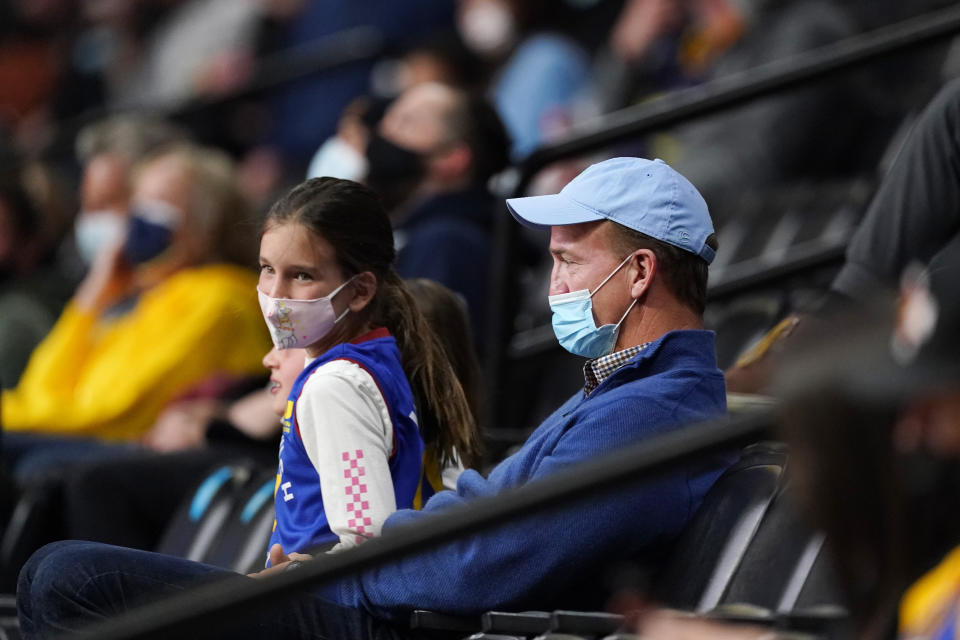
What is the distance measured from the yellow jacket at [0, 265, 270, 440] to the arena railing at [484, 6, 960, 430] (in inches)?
34.3

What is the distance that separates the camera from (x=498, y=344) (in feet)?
14.7

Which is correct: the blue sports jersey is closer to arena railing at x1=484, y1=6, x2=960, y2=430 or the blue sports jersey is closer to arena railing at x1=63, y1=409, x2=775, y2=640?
arena railing at x1=63, y1=409, x2=775, y2=640

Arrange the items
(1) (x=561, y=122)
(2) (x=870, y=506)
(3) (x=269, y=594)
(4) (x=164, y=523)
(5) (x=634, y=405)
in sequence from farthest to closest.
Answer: (1) (x=561, y=122), (4) (x=164, y=523), (5) (x=634, y=405), (3) (x=269, y=594), (2) (x=870, y=506)

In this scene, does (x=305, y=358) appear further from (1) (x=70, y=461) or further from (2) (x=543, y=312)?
(2) (x=543, y=312)

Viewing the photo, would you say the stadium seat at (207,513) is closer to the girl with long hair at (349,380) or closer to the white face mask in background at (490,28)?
the girl with long hair at (349,380)

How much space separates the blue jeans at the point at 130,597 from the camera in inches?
108

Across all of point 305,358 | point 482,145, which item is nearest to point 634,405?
point 305,358

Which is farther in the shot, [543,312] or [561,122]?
[561,122]

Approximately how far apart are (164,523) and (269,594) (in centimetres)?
247

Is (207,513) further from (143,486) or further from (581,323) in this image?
(581,323)

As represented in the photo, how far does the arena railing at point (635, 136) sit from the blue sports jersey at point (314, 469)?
4.86 feet

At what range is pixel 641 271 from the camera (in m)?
2.83

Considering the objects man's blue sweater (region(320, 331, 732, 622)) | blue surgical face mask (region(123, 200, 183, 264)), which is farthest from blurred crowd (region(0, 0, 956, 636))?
man's blue sweater (region(320, 331, 732, 622))

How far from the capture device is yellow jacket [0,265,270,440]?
5125 mm
